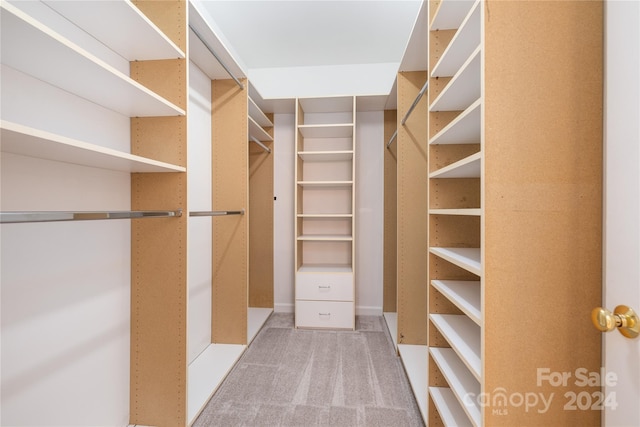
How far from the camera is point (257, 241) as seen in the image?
316 cm

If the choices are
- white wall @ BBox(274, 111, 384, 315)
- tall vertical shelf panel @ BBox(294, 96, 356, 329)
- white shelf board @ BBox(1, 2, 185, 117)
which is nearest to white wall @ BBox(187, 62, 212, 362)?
white shelf board @ BBox(1, 2, 185, 117)

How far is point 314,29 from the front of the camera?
242 cm

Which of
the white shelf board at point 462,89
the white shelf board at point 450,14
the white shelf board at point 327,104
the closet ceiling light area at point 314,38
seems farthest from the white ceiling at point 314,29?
the white shelf board at point 462,89

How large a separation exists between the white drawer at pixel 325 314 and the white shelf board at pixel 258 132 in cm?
175

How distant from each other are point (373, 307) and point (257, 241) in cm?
153

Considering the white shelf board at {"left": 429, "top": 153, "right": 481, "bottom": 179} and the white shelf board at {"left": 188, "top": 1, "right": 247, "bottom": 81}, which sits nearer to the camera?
the white shelf board at {"left": 429, "top": 153, "right": 481, "bottom": 179}

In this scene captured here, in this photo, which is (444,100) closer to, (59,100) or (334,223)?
(59,100)

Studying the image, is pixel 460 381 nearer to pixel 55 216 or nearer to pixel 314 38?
pixel 55 216

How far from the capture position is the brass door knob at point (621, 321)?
67 cm

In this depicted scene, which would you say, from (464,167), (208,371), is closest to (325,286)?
(208,371)

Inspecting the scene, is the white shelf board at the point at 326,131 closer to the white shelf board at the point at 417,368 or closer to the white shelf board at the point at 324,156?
the white shelf board at the point at 324,156

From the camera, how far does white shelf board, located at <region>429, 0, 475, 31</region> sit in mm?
1247

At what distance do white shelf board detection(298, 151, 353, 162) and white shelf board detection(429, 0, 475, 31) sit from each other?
1.40m

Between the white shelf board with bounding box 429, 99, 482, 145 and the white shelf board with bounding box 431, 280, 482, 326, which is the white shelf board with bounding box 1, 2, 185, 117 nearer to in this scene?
the white shelf board with bounding box 429, 99, 482, 145
